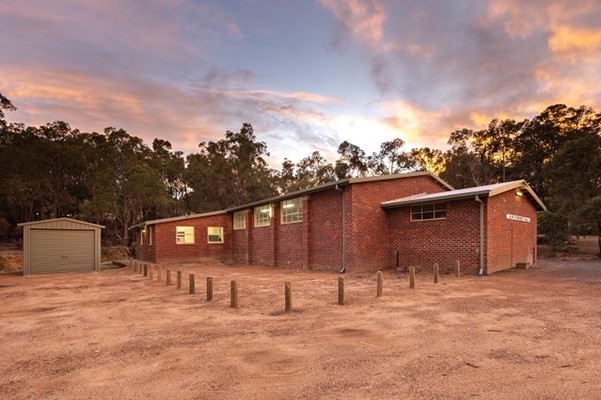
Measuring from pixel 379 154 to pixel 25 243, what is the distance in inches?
1978

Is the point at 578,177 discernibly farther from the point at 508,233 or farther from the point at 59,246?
the point at 59,246

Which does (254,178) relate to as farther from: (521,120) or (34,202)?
(521,120)

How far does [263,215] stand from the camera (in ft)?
90.9

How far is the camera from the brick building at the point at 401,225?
56.7 feet

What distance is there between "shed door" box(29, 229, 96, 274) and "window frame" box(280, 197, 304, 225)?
12.8m

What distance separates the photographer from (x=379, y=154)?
202 feet

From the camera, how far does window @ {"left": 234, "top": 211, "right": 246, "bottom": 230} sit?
30.5 meters

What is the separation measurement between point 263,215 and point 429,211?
1294cm

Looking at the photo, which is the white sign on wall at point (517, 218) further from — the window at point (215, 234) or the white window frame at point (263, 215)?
the window at point (215, 234)

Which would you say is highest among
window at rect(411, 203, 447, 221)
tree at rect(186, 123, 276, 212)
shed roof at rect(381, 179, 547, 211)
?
tree at rect(186, 123, 276, 212)

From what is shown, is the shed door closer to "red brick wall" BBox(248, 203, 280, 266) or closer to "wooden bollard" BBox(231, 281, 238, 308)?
"red brick wall" BBox(248, 203, 280, 266)

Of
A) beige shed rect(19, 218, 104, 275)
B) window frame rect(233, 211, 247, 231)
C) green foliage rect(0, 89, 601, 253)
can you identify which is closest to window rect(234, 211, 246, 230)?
window frame rect(233, 211, 247, 231)

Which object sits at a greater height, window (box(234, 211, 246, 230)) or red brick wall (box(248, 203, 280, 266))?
window (box(234, 211, 246, 230))

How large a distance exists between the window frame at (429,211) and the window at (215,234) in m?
18.0
